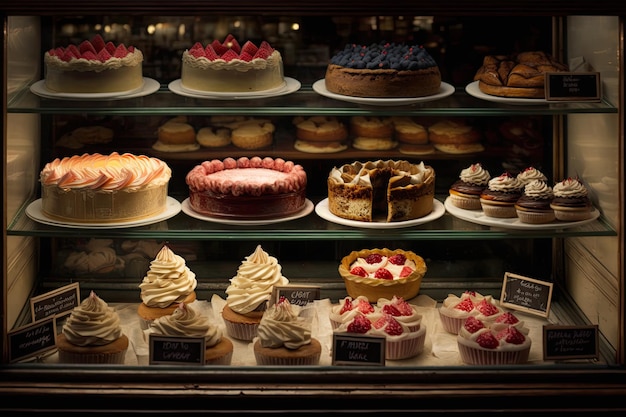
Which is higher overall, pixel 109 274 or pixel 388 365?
pixel 109 274

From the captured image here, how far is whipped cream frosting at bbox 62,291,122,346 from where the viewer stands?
10.4 ft

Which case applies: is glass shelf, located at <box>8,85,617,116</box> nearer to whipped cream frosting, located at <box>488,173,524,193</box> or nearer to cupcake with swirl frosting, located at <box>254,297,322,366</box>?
whipped cream frosting, located at <box>488,173,524,193</box>

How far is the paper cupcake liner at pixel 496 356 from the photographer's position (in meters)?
3.14

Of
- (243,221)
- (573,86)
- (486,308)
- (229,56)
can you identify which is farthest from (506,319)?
(229,56)

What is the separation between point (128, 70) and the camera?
3309 mm

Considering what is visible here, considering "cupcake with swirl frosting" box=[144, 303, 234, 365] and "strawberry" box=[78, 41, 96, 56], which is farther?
"strawberry" box=[78, 41, 96, 56]

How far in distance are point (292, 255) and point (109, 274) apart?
2.67 ft

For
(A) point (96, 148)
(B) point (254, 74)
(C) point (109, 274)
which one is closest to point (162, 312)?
(C) point (109, 274)

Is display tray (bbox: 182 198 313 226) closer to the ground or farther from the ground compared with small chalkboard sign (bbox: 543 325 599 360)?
farther from the ground

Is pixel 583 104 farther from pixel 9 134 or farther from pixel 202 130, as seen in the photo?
pixel 9 134

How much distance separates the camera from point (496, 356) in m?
3.14

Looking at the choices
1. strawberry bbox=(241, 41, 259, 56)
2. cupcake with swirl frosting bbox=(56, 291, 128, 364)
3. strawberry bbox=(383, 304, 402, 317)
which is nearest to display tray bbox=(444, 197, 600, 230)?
strawberry bbox=(383, 304, 402, 317)

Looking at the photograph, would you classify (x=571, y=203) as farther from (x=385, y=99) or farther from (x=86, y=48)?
(x=86, y=48)

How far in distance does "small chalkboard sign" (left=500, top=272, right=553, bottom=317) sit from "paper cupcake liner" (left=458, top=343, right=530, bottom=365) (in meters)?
0.39
